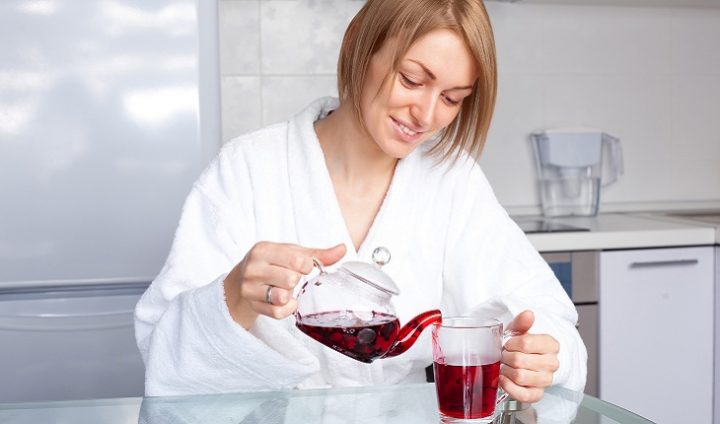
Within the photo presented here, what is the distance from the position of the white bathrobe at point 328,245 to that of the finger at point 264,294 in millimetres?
176

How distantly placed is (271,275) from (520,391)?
0.33 m

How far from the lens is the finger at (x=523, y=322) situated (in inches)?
41.3

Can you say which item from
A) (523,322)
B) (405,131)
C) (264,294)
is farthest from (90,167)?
(523,322)

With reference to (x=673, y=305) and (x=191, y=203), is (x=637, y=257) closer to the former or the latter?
(x=673, y=305)

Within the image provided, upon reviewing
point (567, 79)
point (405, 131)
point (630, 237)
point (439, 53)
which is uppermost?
point (567, 79)

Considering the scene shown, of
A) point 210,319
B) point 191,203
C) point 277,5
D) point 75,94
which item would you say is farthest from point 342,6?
point 210,319

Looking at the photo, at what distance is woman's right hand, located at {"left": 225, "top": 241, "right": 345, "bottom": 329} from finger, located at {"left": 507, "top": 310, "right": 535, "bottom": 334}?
265 millimetres

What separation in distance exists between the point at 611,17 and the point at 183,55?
1529 mm

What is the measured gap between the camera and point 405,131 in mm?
1289

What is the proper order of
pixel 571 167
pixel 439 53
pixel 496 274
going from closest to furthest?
pixel 439 53, pixel 496 274, pixel 571 167

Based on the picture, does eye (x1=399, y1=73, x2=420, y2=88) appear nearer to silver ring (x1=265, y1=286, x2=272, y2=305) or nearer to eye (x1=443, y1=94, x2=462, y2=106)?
eye (x1=443, y1=94, x2=462, y2=106)

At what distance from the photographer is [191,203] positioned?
1.32 m

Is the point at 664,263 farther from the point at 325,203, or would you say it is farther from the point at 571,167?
the point at 325,203

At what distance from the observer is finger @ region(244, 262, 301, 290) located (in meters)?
0.92
